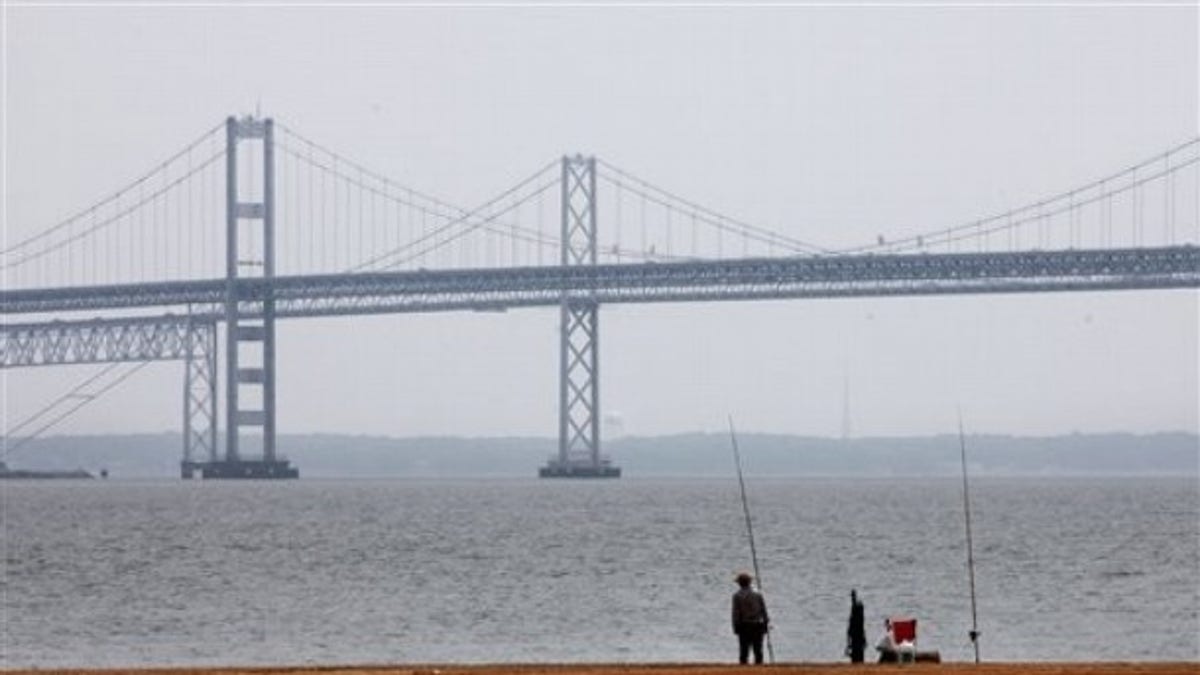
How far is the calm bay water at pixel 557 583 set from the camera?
104 ft

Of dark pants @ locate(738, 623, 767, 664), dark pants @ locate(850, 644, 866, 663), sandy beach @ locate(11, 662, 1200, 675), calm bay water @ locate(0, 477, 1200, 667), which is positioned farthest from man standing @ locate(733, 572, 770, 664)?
calm bay water @ locate(0, 477, 1200, 667)

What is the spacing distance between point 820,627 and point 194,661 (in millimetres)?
7561

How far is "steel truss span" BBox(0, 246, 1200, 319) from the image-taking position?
9031cm

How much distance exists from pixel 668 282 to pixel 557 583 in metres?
55.4

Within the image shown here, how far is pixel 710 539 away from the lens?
193ft

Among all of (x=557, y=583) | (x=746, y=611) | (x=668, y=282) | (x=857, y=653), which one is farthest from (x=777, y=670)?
(x=668, y=282)

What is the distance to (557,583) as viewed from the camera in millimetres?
42938

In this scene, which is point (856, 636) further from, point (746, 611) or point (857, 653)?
point (746, 611)

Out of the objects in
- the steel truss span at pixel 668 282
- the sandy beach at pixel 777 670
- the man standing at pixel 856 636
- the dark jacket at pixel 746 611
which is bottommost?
the sandy beach at pixel 777 670

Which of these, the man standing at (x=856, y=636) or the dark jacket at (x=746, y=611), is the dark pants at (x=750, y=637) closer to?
the dark jacket at (x=746, y=611)

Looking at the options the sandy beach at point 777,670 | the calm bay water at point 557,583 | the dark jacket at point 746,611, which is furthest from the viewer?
the calm bay water at point 557,583

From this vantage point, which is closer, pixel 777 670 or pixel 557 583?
pixel 777 670

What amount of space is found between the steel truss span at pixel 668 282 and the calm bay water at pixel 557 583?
538 inches

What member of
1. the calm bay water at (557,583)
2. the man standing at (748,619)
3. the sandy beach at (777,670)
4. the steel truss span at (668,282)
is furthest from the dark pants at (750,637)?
the steel truss span at (668,282)
